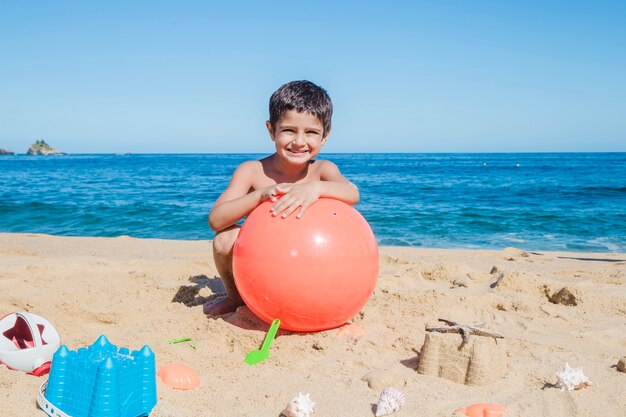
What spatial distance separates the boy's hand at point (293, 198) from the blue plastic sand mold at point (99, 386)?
3.89 feet

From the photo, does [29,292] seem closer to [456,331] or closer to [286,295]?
[286,295]

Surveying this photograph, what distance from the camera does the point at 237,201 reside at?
357cm

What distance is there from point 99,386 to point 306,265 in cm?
129

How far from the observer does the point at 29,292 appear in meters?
4.57

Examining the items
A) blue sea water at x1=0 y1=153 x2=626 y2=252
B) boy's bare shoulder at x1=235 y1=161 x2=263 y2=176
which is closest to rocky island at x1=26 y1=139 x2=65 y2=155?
blue sea water at x1=0 y1=153 x2=626 y2=252

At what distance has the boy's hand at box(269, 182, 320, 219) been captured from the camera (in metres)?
3.23

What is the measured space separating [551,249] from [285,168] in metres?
6.68

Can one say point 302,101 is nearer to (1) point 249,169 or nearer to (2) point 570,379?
(1) point 249,169

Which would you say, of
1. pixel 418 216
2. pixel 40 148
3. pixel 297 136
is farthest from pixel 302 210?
pixel 40 148

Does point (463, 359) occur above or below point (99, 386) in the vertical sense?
below

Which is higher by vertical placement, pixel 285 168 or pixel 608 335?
pixel 285 168

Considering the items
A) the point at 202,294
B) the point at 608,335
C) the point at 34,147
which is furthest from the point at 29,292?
the point at 34,147

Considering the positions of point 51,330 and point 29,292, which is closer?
point 51,330

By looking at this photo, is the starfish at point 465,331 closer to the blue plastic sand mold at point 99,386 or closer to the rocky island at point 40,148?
the blue plastic sand mold at point 99,386
